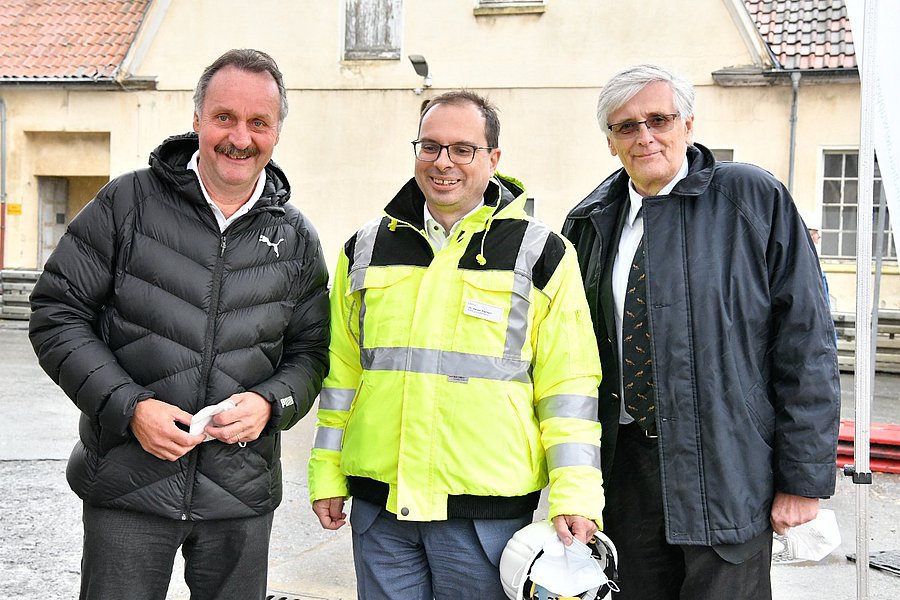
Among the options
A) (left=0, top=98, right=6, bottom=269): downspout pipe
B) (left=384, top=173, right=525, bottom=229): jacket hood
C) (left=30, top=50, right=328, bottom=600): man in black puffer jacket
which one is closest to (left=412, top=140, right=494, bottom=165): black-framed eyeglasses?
(left=384, top=173, right=525, bottom=229): jacket hood

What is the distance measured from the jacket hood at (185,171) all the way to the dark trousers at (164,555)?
979 mm

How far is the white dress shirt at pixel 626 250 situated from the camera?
2.96 metres

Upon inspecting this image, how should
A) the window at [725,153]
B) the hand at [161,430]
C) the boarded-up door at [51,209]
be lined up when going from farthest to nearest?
the boarded-up door at [51,209] < the window at [725,153] < the hand at [161,430]

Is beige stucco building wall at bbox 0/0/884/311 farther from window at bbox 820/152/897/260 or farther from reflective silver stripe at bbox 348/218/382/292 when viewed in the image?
reflective silver stripe at bbox 348/218/382/292

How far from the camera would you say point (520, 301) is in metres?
2.75

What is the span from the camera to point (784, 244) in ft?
9.06

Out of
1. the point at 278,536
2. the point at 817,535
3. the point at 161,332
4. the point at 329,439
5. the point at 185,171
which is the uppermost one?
the point at 185,171

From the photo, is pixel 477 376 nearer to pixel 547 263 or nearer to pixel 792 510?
pixel 547 263

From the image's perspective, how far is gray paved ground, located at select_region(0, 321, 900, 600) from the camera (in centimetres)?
474

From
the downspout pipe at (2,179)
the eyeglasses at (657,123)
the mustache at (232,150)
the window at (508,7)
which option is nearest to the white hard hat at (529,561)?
the eyeglasses at (657,123)

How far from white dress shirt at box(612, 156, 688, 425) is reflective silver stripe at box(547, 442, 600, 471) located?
0.32m

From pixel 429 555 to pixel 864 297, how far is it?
6.11 feet

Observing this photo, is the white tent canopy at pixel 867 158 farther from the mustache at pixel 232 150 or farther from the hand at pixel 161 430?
the hand at pixel 161 430

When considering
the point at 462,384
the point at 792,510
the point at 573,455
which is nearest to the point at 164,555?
the point at 462,384
